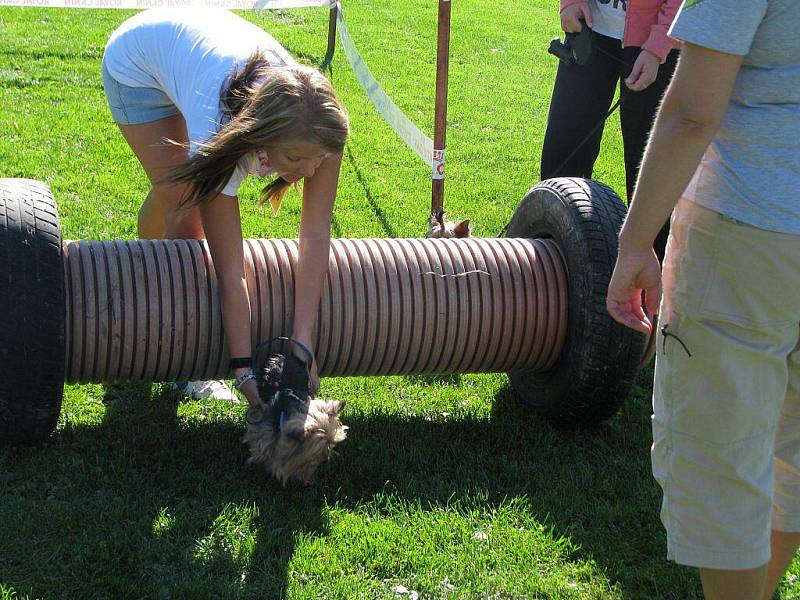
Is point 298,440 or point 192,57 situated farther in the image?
point 192,57

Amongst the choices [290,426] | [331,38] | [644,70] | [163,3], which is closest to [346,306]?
[290,426]

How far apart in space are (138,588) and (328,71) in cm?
796

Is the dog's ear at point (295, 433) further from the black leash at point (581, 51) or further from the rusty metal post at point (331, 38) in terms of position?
the rusty metal post at point (331, 38)

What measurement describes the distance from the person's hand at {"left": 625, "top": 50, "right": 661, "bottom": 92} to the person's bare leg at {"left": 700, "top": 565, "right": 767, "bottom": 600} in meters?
2.53

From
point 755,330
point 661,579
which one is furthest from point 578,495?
point 755,330

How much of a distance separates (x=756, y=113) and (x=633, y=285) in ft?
1.63

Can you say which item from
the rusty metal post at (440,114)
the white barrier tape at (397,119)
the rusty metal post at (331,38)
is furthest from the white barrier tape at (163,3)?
the rusty metal post at (440,114)

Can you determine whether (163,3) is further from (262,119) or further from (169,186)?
(262,119)

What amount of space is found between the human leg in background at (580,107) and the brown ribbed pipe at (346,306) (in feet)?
3.00

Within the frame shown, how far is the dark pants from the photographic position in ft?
14.9

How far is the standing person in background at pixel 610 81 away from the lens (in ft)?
14.0

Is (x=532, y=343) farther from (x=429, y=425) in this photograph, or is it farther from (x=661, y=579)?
(x=661, y=579)

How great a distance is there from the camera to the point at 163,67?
364cm

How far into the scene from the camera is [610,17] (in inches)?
180
